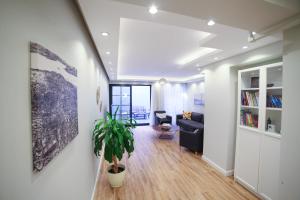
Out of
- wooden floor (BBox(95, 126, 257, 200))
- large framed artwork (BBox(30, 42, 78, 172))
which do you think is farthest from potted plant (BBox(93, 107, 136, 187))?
large framed artwork (BBox(30, 42, 78, 172))

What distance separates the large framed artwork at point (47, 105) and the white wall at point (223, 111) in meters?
2.98

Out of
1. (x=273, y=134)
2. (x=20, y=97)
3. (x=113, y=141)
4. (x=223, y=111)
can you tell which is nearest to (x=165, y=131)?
(x=223, y=111)

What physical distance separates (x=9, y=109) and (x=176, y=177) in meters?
2.99

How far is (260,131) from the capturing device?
2.32 m

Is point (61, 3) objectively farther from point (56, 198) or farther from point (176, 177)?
point (176, 177)

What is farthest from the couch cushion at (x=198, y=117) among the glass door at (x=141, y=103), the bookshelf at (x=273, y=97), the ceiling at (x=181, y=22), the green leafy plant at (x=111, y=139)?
the green leafy plant at (x=111, y=139)

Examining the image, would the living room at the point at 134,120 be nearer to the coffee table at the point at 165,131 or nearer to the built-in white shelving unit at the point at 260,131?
the built-in white shelving unit at the point at 260,131

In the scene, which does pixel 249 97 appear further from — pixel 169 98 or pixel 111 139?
pixel 169 98

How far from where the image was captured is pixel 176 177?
113 inches

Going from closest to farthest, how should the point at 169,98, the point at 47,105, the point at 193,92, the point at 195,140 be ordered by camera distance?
1. the point at 47,105
2. the point at 195,140
3. the point at 193,92
4. the point at 169,98

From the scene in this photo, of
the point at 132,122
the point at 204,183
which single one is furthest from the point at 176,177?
the point at 132,122

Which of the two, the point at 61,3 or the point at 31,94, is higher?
the point at 61,3

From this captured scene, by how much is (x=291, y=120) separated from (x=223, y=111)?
168 centimetres

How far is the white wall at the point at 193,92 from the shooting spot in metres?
6.86
